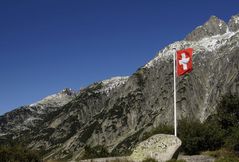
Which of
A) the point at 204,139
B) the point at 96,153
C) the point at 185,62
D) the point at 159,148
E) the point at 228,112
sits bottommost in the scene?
the point at 96,153

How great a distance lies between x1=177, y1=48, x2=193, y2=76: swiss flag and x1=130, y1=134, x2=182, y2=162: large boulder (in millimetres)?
8159

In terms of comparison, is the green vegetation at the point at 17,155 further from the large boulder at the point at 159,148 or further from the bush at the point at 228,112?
the bush at the point at 228,112

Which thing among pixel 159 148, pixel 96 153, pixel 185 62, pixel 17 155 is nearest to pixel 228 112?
pixel 96 153

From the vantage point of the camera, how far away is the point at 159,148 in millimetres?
31141

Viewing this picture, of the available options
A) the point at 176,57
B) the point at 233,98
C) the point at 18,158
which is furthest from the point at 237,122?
the point at 18,158

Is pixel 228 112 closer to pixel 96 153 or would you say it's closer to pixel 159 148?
pixel 96 153

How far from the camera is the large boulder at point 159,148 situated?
3072 centimetres

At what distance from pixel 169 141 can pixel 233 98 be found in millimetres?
31173

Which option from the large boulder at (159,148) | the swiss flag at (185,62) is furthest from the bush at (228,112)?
the large boulder at (159,148)

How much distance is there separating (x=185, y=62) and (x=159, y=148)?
9.96 meters

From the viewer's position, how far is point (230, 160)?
3111 centimetres

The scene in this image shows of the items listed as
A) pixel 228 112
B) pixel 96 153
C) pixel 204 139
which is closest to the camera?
pixel 204 139

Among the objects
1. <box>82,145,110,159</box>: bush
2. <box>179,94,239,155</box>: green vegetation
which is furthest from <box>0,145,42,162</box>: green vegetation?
<box>82,145,110,159</box>: bush

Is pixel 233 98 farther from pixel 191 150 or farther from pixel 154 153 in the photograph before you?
pixel 154 153
